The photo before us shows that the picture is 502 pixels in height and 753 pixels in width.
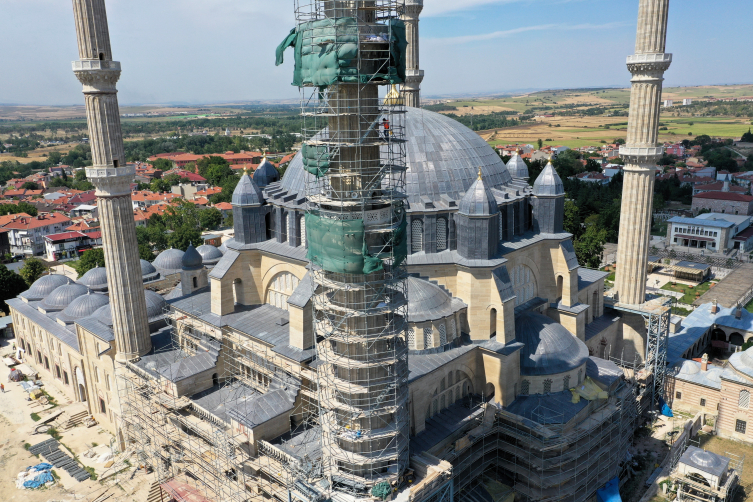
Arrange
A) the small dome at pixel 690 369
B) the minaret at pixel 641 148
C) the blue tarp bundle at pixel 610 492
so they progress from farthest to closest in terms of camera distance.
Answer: the small dome at pixel 690 369 < the minaret at pixel 641 148 < the blue tarp bundle at pixel 610 492

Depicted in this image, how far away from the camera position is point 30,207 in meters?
88.2

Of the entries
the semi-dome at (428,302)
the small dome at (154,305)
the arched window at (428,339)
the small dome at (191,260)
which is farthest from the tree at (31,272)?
the arched window at (428,339)

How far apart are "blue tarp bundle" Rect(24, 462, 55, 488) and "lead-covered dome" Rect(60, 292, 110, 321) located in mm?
11113

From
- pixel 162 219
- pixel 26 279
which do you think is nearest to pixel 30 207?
pixel 162 219

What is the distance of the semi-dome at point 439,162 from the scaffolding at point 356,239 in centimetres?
818

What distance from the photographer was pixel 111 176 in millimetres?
30484

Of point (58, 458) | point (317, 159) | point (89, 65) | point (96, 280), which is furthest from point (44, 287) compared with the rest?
point (317, 159)

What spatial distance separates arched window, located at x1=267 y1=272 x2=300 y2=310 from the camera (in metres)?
32.2

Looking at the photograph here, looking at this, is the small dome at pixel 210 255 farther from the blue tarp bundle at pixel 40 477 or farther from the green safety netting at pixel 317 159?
the green safety netting at pixel 317 159

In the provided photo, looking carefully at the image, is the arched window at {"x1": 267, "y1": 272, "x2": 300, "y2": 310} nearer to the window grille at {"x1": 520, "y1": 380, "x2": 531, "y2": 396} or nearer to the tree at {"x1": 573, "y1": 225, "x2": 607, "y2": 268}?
the window grille at {"x1": 520, "y1": 380, "x2": 531, "y2": 396}

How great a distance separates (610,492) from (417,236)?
16063mm

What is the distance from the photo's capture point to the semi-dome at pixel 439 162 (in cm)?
3067

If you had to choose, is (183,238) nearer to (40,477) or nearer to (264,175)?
(264,175)

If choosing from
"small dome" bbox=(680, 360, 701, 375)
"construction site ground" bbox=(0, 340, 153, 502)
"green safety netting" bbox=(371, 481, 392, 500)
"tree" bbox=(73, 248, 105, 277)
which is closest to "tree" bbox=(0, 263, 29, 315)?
"tree" bbox=(73, 248, 105, 277)
